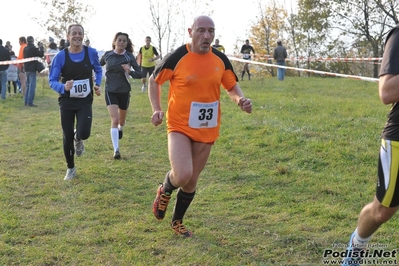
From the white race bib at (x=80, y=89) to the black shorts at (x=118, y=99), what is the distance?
135 centimetres

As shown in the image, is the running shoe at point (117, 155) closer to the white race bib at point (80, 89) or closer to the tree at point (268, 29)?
the white race bib at point (80, 89)

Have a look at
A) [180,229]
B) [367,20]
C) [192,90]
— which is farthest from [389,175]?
[367,20]

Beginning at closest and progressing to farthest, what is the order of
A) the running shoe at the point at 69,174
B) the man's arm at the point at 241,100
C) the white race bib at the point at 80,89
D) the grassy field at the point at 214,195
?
the grassy field at the point at 214,195 → the man's arm at the point at 241,100 → the white race bib at the point at 80,89 → the running shoe at the point at 69,174

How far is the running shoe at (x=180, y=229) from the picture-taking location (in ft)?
15.6

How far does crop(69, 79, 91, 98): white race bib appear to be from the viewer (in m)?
6.48

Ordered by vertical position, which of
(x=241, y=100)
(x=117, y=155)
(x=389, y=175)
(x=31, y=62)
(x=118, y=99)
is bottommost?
(x=117, y=155)

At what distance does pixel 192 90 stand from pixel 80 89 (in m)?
2.57

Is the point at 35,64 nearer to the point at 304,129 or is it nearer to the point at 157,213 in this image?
the point at 304,129

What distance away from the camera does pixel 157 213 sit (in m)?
4.82

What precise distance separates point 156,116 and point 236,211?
1.66 metres

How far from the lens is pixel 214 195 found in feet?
20.2

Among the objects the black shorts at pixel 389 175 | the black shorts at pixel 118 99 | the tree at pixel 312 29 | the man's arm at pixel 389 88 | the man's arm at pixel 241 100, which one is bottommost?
the black shorts at pixel 389 175

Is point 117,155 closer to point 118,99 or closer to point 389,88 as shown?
point 118,99

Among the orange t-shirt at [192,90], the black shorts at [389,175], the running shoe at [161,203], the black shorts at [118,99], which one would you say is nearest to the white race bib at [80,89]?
the black shorts at [118,99]
